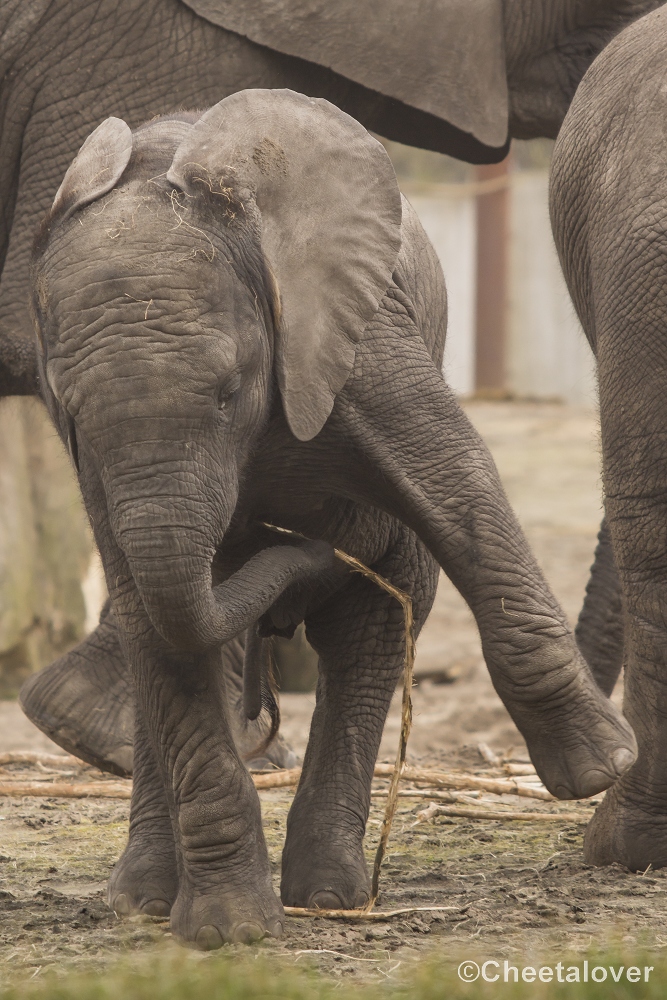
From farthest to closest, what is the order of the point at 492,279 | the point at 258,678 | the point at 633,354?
the point at 492,279
the point at 258,678
the point at 633,354

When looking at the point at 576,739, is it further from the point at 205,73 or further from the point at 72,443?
the point at 205,73

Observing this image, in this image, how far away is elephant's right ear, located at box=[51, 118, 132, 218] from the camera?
2818mm

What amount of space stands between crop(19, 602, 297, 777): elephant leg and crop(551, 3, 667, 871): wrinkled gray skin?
1284 millimetres

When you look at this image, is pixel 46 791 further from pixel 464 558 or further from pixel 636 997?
pixel 636 997

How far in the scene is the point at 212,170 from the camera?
2.84 metres

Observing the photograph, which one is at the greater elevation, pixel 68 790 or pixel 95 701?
pixel 95 701

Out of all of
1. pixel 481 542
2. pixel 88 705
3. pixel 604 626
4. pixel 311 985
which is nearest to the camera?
pixel 311 985

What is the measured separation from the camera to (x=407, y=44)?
14.5 ft

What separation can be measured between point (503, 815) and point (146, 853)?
1239mm

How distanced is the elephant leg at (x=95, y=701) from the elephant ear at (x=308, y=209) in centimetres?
169

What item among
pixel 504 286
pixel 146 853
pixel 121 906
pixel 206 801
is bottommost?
pixel 121 906

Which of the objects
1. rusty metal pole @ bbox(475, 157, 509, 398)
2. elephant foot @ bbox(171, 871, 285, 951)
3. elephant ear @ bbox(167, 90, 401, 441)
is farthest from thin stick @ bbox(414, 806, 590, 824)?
rusty metal pole @ bbox(475, 157, 509, 398)

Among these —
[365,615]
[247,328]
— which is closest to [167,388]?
[247,328]

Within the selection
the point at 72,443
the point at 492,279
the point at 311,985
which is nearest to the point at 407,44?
the point at 72,443
